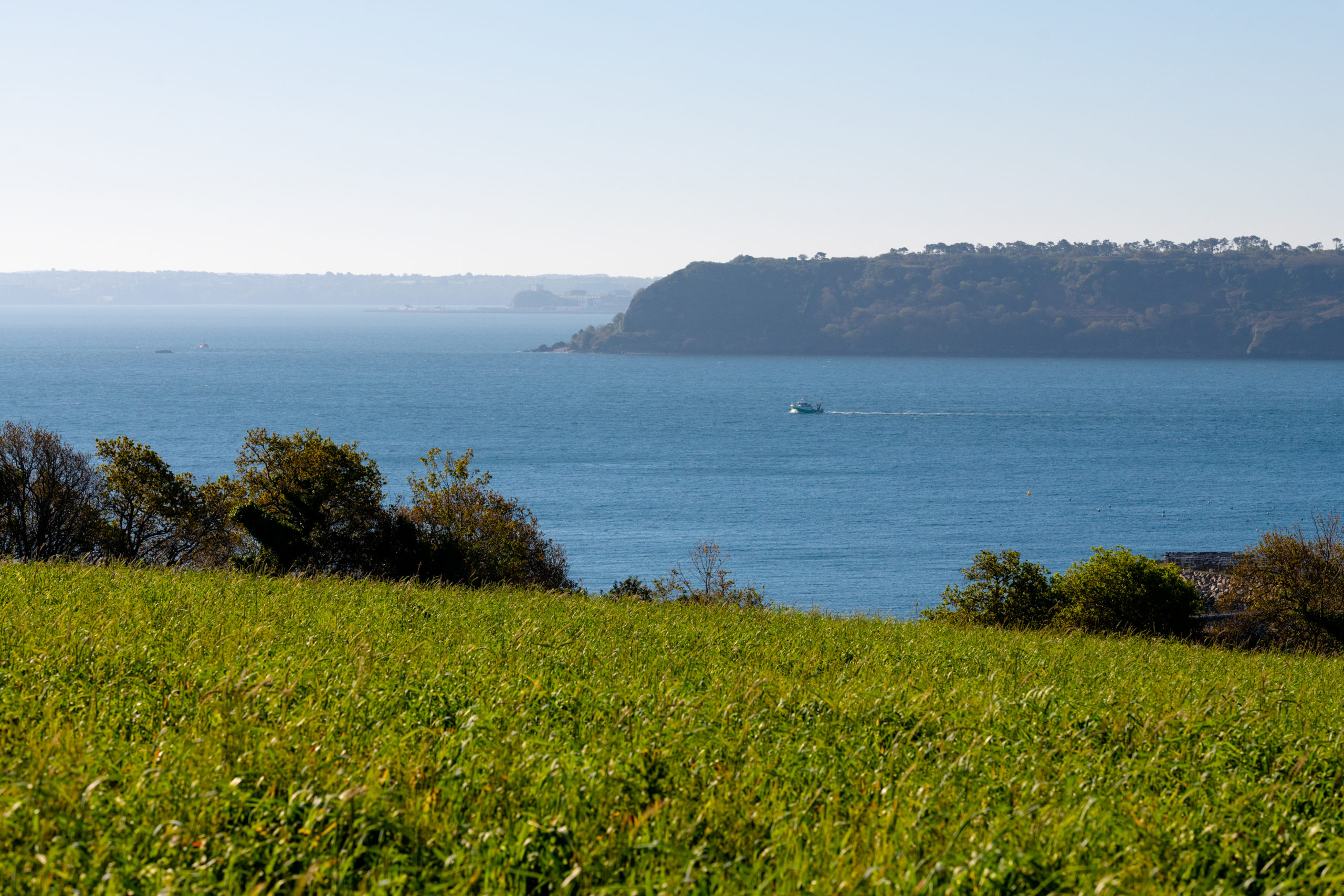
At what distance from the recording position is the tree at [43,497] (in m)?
30.2

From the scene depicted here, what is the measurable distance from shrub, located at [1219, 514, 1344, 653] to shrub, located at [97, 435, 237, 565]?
1313 inches

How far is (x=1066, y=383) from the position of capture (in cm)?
19675

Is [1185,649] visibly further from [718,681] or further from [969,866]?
[969,866]

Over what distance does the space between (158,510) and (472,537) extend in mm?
10172

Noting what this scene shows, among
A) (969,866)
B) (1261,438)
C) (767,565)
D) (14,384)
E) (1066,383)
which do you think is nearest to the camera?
(969,866)

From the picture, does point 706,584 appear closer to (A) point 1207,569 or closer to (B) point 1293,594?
(B) point 1293,594

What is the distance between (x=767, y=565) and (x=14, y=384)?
15371 centimetres

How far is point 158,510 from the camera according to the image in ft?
104

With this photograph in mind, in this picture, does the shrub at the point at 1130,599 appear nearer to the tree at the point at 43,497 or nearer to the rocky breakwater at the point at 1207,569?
the rocky breakwater at the point at 1207,569

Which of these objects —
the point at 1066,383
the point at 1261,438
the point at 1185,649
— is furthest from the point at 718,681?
the point at 1066,383

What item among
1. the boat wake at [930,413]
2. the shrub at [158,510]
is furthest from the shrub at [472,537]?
the boat wake at [930,413]

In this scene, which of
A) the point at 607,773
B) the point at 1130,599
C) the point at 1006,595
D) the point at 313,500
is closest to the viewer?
the point at 607,773

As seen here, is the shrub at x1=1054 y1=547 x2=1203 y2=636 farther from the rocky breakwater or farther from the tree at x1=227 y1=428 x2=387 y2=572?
the rocky breakwater

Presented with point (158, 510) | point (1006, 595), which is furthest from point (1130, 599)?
point (158, 510)
